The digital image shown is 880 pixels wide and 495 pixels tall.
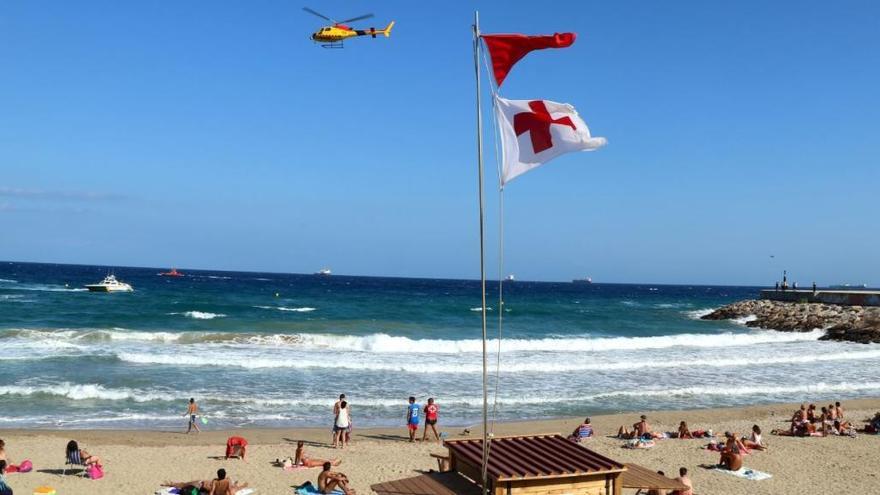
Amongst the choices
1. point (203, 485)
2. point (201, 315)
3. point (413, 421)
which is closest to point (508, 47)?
point (203, 485)

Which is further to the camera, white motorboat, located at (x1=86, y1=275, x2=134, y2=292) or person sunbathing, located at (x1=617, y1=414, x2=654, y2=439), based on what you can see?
white motorboat, located at (x1=86, y1=275, x2=134, y2=292)

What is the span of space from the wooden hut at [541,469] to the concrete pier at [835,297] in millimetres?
56066

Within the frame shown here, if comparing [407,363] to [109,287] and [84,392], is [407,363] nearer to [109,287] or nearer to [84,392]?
[84,392]

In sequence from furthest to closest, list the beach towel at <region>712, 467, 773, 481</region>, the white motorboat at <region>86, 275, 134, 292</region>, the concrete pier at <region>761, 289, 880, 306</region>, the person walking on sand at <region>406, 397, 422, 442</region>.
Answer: the white motorboat at <region>86, 275, 134, 292</region> → the concrete pier at <region>761, 289, 880, 306</region> → the person walking on sand at <region>406, 397, 422, 442</region> → the beach towel at <region>712, 467, 773, 481</region>

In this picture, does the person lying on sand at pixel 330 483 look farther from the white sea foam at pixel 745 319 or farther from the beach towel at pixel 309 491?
the white sea foam at pixel 745 319

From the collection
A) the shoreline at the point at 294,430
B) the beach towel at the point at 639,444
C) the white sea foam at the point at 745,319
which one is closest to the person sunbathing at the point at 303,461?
the shoreline at the point at 294,430

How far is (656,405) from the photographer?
22.7 m

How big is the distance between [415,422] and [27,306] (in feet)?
151

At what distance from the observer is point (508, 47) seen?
25.3 feet

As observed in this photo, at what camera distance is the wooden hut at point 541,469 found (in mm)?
8031

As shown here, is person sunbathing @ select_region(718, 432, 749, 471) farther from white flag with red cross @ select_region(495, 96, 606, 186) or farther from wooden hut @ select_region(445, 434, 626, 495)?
white flag with red cross @ select_region(495, 96, 606, 186)

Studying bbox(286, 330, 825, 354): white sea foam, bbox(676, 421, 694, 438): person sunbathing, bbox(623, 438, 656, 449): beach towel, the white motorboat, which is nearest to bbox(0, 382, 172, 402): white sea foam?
bbox(623, 438, 656, 449): beach towel

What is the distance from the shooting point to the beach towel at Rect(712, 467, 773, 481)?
14.4 m

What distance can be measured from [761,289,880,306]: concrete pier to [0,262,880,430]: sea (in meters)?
9.49
